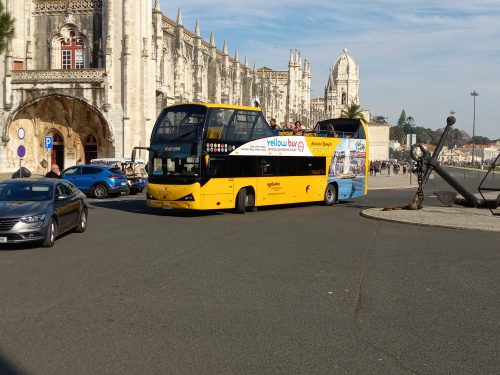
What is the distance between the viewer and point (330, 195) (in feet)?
80.8

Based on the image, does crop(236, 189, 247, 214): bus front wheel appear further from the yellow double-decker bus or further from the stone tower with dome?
the stone tower with dome

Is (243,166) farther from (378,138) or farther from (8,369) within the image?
(378,138)

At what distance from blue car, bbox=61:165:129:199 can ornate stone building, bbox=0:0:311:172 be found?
13.9 metres

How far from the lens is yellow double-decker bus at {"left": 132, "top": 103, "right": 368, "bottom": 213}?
727 inches

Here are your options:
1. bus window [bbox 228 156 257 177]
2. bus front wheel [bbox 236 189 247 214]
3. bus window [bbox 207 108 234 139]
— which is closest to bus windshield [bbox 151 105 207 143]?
bus window [bbox 207 108 234 139]

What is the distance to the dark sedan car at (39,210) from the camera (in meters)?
11.3

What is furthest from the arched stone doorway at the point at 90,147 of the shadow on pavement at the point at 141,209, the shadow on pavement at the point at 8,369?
the shadow on pavement at the point at 8,369

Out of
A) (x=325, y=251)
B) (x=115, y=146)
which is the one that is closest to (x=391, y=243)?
(x=325, y=251)

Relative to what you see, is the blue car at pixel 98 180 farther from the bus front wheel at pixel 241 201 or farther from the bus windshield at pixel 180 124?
the bus front wheel at pixel 241 201

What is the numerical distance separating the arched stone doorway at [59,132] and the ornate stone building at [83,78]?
72 millimetres

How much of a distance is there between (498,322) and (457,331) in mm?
725

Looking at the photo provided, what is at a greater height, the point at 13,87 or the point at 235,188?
the point at 13,87

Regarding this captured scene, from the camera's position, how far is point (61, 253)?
11273 mm

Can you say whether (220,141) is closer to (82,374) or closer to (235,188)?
(235,188)
